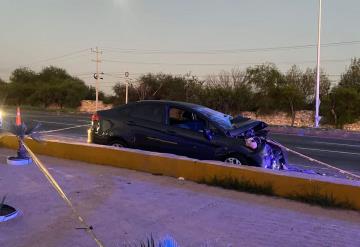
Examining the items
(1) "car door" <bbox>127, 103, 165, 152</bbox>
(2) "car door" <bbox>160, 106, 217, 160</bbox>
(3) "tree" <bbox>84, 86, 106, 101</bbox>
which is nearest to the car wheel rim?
(2) "car door" <bbox>160, 106, 217, 160</bbox>

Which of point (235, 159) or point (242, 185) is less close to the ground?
point (235, 159)

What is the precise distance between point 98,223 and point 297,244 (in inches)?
84.1

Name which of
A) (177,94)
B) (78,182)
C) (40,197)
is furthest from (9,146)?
(177,94)

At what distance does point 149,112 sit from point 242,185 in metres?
3.46

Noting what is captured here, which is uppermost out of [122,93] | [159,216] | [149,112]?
[122,93]

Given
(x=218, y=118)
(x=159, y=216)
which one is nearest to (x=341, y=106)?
(x=218, y=118)

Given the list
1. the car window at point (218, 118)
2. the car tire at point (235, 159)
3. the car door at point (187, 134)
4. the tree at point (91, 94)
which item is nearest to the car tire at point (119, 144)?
the car door at point (187, 134)

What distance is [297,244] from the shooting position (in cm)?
483

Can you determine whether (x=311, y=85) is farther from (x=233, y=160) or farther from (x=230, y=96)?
(x=233, y=160)

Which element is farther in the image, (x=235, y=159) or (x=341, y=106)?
(x=341, y=106)

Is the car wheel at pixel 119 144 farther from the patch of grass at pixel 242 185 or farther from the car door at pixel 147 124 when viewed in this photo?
the patch of grass at pixel 242 185

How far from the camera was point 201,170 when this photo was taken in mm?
7676

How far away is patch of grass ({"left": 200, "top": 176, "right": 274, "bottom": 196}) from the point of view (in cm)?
688

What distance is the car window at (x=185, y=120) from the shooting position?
9.34 m
